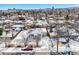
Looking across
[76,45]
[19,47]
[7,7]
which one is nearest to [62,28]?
[76,45]

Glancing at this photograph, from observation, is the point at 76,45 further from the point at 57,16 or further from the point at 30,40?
the point at 30,40

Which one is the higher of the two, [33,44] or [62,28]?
[62,28]

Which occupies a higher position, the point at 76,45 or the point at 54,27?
the point at 54,27

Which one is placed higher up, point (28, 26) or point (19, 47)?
point (28, 26)
